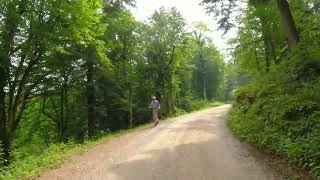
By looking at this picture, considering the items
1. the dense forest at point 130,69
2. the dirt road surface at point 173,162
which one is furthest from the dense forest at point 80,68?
the dirt road surface at point 173,162

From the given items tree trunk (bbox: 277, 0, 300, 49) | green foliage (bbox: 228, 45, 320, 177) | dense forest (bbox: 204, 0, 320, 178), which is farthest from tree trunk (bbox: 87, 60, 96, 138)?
tree trunk (bbox: 277, 0, 300, 49)

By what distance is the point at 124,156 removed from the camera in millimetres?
12250

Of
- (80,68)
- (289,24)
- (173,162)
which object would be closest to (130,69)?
(80,68)

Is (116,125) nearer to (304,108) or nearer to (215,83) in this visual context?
(304,108)

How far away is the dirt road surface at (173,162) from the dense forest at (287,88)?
817mm

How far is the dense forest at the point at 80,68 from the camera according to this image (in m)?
18.1

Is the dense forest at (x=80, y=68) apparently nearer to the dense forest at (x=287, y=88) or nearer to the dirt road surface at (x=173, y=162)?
the dirt road surface at (x=173, y=162)

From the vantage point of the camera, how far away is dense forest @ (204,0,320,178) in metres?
10.1

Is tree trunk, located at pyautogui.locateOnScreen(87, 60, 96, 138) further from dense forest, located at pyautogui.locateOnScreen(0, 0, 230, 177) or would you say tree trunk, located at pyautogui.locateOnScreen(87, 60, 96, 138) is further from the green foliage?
the green foliage

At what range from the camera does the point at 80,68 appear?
28.3 m

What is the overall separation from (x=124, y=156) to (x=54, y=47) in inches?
326

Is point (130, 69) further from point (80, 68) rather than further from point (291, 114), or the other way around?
point (291, 114)

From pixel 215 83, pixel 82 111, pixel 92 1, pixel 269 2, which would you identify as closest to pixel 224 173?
pixel 92 1

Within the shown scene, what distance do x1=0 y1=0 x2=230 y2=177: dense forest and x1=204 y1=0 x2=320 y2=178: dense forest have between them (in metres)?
8.20
